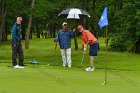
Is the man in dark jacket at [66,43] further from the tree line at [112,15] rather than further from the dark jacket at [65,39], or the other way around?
the tree line at [112,15]

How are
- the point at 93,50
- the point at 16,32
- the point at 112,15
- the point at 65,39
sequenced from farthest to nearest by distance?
the point at 112,15, the point at 65,39, the point at 16,32, the point at 93,50

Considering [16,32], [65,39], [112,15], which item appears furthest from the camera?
[112,15]

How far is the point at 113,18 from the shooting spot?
4497 cm

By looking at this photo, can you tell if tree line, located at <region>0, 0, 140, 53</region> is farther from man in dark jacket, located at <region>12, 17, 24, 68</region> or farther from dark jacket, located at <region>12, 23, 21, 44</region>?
dark jacket, located at <region>12, 23, 21, 44</region>

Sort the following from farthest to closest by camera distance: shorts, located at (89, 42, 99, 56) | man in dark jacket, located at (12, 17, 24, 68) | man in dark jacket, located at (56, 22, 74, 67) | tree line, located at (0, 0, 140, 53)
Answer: tree line, located at (0, 0, 140, 53), man in dark jacket, located at (56, 22, 74, 67), man in dark jacket, located at (12, 17, 24, 68), shorts, located at (89, 42, 99, 56)

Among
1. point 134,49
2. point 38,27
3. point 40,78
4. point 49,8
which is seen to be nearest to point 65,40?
point 40,78

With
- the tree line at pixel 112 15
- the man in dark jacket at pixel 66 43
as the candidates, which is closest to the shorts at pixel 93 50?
the man in dark jacket at pixel 66 43

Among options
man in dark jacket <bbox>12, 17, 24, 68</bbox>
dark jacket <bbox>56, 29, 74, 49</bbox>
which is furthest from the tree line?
man in dark jacket <bbox>12, 17, 24, 68</bbox>

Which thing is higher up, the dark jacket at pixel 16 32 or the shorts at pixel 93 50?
the dark jacket at pixel 16 32

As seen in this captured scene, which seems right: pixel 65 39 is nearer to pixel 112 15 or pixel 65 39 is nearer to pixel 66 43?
pixel 66 43

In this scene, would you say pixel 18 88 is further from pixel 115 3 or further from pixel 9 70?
pixel 115 3

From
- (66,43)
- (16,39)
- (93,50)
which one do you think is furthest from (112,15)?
(16,39)

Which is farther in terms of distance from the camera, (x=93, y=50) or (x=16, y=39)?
(x=16, y=39)

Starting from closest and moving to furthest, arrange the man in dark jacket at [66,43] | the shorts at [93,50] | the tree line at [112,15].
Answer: the shorts at [93,50]
the man in dark jacket at [66,43]
the tree line at [112,15]
